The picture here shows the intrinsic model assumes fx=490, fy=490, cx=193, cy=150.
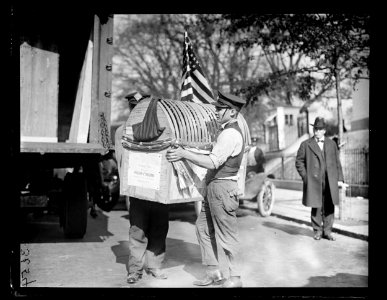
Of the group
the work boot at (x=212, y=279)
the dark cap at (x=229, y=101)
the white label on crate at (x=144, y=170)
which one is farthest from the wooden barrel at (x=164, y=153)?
the work boot at (x=212, y=279)

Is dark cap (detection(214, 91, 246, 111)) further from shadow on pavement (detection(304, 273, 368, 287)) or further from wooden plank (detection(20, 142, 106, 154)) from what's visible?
shadow on pavement (detection(304, 273, 368, 287))

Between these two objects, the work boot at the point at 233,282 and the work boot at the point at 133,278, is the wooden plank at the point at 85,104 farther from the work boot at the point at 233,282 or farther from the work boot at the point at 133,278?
the work boot at the point at 233,282

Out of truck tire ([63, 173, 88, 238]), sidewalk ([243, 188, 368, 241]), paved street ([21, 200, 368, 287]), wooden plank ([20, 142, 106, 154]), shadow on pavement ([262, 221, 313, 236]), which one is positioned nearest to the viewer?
paved street ([21, 200, 368, 287])

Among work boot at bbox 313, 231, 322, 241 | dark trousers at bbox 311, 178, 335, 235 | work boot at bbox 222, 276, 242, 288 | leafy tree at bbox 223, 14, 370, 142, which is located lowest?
work boot at bbox 313, 231, 322, 241

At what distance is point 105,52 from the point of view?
6812mm

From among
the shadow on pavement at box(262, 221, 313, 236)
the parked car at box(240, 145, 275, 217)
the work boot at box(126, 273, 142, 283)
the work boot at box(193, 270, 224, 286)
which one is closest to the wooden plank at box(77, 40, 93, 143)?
the work boot at box(126, 273, 142, 283)

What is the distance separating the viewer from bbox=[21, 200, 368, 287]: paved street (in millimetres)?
5695

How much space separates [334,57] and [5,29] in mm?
7224

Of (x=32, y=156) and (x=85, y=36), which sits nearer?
(x=32, y=156)

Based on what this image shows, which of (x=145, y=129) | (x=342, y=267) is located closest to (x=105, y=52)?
(x=145, y=129)

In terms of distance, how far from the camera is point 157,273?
230 inches

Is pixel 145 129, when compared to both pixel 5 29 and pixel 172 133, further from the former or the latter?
pixel 5 29

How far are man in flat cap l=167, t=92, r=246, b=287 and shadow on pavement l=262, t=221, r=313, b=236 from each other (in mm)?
4034

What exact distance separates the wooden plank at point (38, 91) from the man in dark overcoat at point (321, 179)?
4377mm
